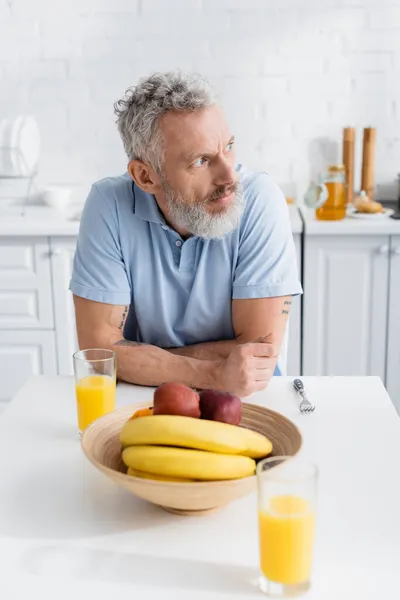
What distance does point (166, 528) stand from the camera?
3.40 feet

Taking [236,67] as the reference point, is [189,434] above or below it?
below

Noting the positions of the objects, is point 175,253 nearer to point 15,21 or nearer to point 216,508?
point 216,508

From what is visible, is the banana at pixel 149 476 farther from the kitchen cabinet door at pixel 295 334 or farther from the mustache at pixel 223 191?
the kitchen cabinet door at pixel 295 334

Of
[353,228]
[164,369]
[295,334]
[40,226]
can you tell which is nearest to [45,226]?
[40,226]

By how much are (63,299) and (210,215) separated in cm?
139

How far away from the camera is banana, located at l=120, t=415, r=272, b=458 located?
98 centimetres

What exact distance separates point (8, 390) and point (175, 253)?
4.95 feet

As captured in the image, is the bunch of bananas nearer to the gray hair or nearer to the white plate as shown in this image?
the gray hair

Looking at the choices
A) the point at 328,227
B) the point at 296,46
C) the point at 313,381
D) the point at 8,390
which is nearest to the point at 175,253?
the point at 313,381

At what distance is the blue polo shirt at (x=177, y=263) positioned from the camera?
174 cm

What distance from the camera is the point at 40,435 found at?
1.33 meters

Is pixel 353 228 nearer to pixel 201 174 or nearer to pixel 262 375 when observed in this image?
pixel 201 174

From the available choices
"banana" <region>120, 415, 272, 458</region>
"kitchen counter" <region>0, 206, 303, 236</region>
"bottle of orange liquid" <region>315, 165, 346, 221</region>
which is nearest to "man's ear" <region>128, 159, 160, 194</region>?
"banana" <region>120, 415, 272, 458</region>

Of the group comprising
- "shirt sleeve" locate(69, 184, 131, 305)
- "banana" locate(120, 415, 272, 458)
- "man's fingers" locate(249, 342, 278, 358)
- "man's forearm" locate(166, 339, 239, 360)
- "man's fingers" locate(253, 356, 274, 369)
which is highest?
"shirt sleeve" locate(69, 184, 131, 305)
